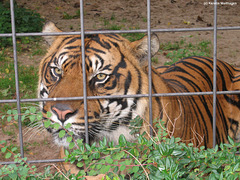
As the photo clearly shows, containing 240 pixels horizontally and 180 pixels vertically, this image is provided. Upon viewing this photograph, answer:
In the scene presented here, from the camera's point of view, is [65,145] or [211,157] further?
[65,145]

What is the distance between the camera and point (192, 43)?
6.66 metres

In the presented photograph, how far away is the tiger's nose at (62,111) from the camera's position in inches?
79.0

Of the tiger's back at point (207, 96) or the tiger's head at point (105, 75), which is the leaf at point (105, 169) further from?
the tiger's back at point (207, 96)

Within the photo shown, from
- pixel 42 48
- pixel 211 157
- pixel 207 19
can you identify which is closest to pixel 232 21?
pixel 207 19

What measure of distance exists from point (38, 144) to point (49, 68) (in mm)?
1540

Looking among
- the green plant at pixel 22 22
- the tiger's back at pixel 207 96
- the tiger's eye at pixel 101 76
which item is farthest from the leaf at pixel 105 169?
the green plant at pixel 22 22

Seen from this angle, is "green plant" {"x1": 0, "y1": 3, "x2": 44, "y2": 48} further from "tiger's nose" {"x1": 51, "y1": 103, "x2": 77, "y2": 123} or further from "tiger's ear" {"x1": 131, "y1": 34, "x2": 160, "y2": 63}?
"tiger's nose" {"x1": 51, "y1": 103, "x2": 77, "y2": 123}

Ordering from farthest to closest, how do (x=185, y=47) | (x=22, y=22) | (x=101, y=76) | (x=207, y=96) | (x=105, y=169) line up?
1. (x=22, y=22)
2. (x=185, y=47)
3. (x=207, y=96)
4. (x=101, y=76)
5. (x=105, y=169)

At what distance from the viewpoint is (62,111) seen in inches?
79.0

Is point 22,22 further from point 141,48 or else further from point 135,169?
point 135,169

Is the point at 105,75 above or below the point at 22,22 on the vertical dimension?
below

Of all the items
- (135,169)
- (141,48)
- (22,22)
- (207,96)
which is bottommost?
(135,169)

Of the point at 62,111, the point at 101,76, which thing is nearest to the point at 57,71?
the point at 101,76

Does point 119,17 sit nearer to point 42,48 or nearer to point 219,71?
point 42,48
